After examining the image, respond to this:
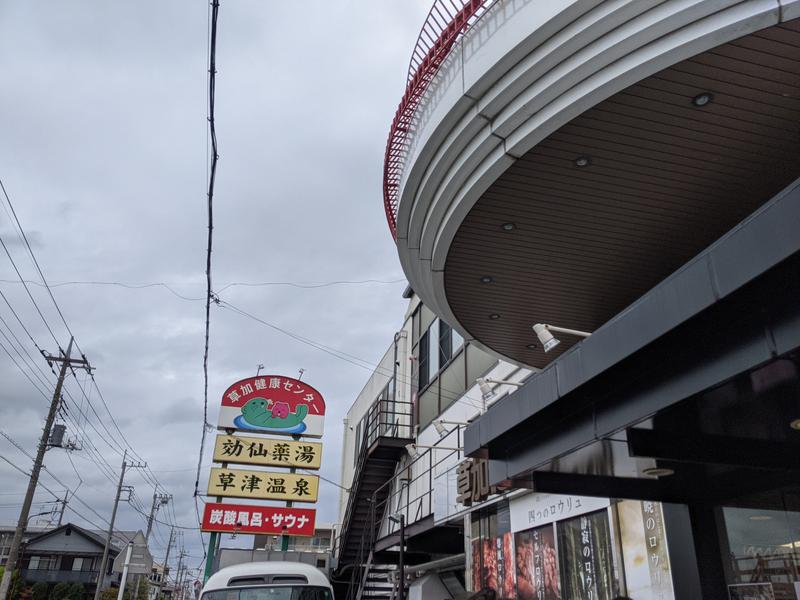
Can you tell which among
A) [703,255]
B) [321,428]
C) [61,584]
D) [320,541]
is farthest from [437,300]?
[320,541]

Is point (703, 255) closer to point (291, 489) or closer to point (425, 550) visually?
point (425, 550)

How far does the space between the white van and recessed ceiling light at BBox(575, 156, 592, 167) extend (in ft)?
27.4

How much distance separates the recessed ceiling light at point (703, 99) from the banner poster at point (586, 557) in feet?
20.7

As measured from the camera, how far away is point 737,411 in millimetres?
5211

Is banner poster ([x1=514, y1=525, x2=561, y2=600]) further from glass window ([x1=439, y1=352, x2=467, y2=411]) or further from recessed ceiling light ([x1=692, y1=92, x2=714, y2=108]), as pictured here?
recessed ceiling light ([x1=692, y1=92, x2=714, y2=108])

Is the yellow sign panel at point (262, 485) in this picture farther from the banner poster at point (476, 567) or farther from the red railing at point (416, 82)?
the red railing at point (416, 82)

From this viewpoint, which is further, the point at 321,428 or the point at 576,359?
the point at 321,428

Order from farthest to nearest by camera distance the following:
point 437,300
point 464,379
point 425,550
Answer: point 425,550
point 464,379
point 437,300

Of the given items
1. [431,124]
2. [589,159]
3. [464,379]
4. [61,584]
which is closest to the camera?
[589,159]

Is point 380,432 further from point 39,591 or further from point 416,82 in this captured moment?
point 39,591

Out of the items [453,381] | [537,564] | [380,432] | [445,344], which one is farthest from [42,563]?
[537,564]

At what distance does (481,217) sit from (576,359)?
8.33 feet

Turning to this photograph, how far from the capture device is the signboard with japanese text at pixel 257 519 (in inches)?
820

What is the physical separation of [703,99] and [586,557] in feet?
23.8
